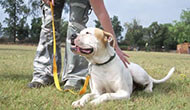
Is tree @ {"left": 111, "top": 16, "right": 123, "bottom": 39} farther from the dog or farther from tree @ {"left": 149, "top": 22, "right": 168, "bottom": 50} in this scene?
the dog

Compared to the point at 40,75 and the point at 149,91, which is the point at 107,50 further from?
the point at 40,75

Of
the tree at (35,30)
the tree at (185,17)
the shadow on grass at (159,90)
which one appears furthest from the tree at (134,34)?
the shadow on grass at (159,90)

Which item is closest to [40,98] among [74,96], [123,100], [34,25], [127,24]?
[74,96]

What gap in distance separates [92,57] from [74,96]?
2.09ft

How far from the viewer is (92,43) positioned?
3188 mm

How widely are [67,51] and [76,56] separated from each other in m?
0.22

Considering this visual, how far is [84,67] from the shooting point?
167 inches

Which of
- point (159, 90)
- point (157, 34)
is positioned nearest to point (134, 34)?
point (157, 34)

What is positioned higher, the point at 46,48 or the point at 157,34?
the point at 157,34

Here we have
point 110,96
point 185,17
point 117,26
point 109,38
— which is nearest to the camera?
point 110,96

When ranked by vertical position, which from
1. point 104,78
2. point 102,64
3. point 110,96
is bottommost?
point 110,96

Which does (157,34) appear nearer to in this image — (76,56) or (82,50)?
→ (76,56)

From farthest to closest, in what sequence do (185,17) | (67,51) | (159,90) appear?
(185,17) < (67,51) < (159,90)

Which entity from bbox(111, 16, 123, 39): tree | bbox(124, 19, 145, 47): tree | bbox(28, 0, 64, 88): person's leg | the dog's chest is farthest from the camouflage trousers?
bbox(111, 16, 123, 39): tree
